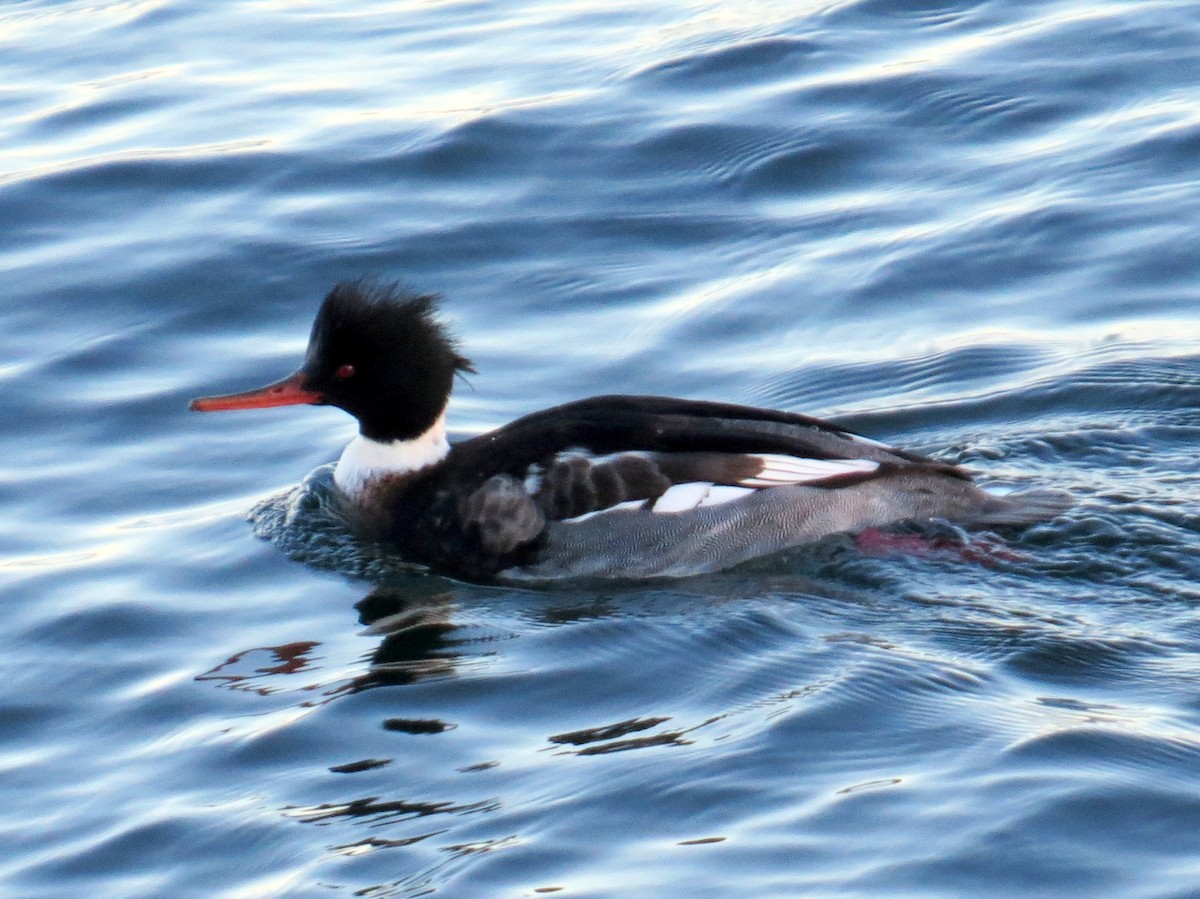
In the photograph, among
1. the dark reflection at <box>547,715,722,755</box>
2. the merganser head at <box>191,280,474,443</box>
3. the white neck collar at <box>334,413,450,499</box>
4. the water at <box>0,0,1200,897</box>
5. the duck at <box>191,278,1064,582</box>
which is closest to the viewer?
the water at <box>0,0,1200,897</box>

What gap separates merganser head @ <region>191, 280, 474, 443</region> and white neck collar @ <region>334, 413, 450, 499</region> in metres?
0.03

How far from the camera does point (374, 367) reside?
28.0ft

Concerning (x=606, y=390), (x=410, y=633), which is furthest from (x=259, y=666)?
(x=606, y=390)

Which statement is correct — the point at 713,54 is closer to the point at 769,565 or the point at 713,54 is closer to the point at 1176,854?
the point at 769,565

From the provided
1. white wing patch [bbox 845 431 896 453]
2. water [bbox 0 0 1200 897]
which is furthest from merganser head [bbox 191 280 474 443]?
white wing patch [bbox 845 431 896 453]

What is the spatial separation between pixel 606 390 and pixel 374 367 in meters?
1.56

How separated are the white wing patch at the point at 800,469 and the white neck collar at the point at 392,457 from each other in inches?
56.9

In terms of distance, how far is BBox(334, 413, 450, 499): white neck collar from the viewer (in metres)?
8.63

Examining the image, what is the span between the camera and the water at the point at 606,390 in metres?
5.87

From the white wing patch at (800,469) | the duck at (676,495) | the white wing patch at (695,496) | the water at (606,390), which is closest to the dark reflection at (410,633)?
the water at (606,390)

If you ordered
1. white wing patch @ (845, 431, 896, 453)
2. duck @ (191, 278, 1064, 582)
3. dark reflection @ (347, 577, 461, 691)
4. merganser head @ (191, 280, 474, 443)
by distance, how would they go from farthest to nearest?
merganser head @ (191, 280, 474, 443) → white wing patch @ (845, 431, 896, 453) → duck @ (191, 278, 1064, 582) → dark reflection @ (347, 577, 461, 691)

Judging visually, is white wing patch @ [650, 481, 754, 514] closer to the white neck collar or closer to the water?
the water

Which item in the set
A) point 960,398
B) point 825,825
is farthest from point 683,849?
point 960,398

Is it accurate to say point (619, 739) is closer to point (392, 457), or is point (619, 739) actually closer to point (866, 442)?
point (866, 442)
